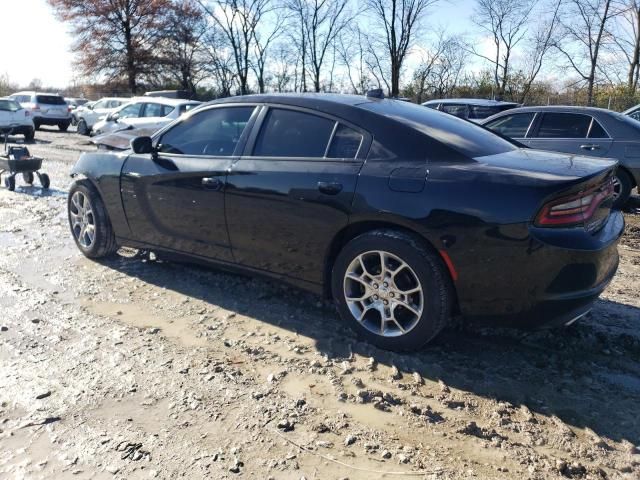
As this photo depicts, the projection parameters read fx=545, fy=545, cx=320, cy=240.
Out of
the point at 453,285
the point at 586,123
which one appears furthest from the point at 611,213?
the point at 586,123

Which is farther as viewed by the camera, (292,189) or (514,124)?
(514,124)

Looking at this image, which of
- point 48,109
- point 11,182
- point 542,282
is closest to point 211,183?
point 542,282

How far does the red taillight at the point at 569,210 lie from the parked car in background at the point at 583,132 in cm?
457

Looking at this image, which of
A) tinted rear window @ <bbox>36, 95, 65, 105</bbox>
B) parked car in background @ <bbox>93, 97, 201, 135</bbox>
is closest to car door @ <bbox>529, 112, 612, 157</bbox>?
parked car in background @ <bbox>93, 97, 201, 135</bbox>

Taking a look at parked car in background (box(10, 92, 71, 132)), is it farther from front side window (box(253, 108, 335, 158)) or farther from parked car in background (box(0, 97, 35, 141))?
front side window (box(253, 108, 335, 158))

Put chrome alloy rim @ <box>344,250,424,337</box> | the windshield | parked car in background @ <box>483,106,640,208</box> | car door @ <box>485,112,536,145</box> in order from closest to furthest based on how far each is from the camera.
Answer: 1. chrome alloy rim @ <box>344,250,424,337</box>
2. parked car in background @ <box>483,106,640,208</box>
3. car door @ <box>485,112,536,145</box>
4. the windshield

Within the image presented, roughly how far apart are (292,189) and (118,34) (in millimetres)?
42356

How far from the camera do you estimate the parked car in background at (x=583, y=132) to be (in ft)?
25.7

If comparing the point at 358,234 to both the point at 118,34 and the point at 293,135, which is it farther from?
the point at 118,34

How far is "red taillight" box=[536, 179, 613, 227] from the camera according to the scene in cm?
293

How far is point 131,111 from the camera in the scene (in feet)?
53.9

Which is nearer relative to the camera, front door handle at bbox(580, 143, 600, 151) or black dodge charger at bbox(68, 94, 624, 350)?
black dodge charger at bbox(68, 94, 624, 350)

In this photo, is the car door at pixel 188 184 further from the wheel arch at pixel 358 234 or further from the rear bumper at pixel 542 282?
the rear bumper at pixel 542 282

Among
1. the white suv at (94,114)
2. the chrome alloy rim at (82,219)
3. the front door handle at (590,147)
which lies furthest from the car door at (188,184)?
the white suv at (94,114)
